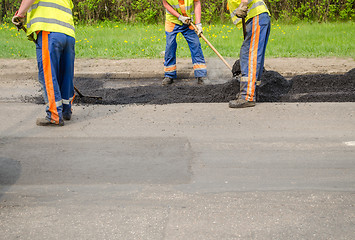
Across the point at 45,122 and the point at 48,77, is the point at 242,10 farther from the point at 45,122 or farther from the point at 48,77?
the point at 45,122

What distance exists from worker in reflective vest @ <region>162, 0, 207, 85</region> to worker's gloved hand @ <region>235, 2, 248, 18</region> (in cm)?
228

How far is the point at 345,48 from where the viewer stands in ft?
38.4

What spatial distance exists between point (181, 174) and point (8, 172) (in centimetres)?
154

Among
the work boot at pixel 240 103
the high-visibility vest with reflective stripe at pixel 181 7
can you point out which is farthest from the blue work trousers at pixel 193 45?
the work boot at pixel 240 103

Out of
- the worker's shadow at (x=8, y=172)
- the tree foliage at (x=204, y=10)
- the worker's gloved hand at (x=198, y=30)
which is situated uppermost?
the worker's gloved hand at (x=198, y=30)

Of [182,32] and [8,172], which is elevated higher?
[182,32]

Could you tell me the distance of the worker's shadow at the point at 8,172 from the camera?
169 inches

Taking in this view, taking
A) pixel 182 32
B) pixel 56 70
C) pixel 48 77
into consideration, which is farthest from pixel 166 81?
pixel 48 77

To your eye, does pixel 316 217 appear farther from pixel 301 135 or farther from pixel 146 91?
pixel 146 91

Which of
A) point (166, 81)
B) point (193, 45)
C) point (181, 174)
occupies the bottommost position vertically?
point (166, 81)

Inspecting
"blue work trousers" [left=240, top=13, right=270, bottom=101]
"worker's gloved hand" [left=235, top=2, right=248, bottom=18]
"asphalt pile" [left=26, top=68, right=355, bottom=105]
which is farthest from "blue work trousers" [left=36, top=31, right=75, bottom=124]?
"blue work trousers" [left=240, top=13, right=270, bottom=101]

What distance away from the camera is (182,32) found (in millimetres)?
8945

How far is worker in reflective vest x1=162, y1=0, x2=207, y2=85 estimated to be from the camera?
28.9 feet

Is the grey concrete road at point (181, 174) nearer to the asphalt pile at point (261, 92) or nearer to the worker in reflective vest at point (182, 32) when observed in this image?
the asphalt pile at point (261, 92)
